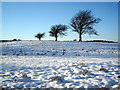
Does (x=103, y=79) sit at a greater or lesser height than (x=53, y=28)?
lesser

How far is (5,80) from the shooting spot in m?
4.71

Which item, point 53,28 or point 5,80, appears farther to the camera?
point 53,28

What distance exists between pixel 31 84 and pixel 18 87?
0.46m

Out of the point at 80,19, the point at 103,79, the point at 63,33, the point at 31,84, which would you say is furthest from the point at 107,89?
the point at 63,33

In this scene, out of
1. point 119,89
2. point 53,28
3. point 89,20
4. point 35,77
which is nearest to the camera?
point 119,89

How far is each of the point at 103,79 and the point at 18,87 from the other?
319cm

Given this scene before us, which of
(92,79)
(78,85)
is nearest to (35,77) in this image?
(78,85)

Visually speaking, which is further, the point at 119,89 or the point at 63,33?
the point at 63,33

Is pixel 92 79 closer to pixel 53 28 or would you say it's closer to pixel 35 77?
pixel 35 77

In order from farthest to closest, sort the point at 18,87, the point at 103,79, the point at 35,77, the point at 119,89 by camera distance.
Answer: the point at 35,77 < the point at 103,79 < the point at 18,87 < the point at 119,89

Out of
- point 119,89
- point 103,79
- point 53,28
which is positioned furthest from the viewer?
point 53,28

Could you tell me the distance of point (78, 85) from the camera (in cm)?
412

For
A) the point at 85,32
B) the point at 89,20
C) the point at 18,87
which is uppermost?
the point at 89,20

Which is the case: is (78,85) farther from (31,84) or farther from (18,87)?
(18,87)
